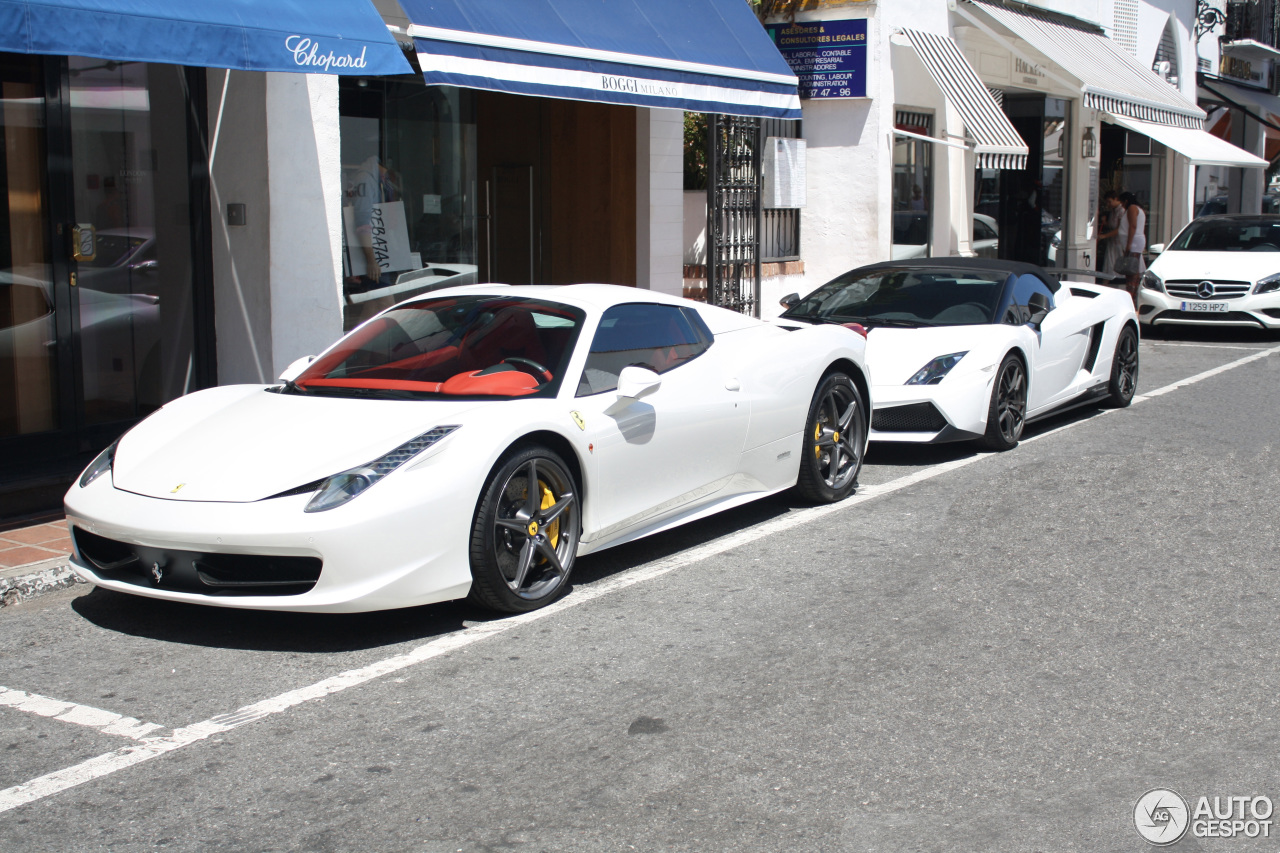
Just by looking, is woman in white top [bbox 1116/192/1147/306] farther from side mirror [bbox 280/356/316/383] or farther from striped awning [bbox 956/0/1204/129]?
side mirror [bbox 280/356/316/383]

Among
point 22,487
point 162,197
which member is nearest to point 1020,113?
point 162,197

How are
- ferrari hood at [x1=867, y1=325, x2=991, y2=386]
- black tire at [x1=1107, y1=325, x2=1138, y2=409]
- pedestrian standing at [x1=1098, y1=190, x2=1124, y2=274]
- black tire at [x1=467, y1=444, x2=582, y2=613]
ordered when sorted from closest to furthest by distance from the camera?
1. black tire at [x1=467, y1=444, x2=582, y2=613]
2. ferrari hood at [x1=867, y1=325, x2=991, y2=386]
3. black tire at [x1=1107, y1=325, x2=1138, y2=409]
4. pedestrian standing at [x1=1098, y1=190, x2=1124, y2=274]

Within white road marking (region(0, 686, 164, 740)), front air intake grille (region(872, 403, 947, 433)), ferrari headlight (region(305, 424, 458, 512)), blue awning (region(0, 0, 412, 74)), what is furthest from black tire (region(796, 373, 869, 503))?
white road marking (region(0, 686, 164, 740))

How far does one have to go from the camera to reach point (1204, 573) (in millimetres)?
5906

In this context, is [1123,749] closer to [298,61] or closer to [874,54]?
[298,61]

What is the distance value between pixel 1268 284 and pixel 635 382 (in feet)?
43.7

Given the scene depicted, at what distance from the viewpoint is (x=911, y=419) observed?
28.2 ft

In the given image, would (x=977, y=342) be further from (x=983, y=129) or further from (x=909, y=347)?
(x=983, y=129)

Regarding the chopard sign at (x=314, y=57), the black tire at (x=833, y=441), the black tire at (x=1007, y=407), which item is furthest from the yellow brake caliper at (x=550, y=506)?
the black tire at (x=1007, y=407)

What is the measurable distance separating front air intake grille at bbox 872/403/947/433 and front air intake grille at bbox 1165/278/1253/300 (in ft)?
31.3

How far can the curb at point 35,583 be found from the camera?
570cm

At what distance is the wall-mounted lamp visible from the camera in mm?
23406

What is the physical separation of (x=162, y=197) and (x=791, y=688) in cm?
621

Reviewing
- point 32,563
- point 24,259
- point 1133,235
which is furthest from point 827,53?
point 32,563
